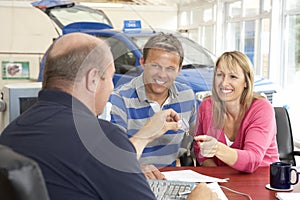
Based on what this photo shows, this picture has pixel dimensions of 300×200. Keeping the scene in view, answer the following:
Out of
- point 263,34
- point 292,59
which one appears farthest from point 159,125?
point 263,34

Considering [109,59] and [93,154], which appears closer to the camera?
[93,154]

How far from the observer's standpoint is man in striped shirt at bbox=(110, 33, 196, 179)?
1.57m

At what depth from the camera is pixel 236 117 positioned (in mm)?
1979

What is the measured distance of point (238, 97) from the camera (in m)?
1.97

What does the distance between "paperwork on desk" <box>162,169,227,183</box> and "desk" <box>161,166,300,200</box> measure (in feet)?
0.15

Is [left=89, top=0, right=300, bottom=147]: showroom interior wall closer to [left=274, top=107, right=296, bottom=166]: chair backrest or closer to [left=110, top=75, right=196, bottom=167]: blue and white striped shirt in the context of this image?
[left=274, top=107, right=296, bottom=166]: chair backrest

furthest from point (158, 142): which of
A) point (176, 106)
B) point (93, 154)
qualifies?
point (93, 154)

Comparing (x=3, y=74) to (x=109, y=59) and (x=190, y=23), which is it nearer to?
(x=190, y=23)

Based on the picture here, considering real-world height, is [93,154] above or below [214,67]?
below

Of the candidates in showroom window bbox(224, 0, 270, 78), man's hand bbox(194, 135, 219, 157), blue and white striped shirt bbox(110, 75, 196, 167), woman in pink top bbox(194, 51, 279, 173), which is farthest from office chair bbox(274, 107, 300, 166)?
showroom window bbox(224, 0, 270, 78)

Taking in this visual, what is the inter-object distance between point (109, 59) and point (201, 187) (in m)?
0.46

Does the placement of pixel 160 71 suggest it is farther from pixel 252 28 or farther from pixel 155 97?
pixel 252 28

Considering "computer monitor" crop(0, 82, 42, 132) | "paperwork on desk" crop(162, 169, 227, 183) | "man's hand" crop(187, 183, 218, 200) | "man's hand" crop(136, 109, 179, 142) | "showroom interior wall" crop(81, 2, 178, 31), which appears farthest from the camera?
"showroom interior wall" crop(81, 2, 178, 31)

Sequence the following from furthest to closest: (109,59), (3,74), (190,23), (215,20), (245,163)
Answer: (3,74), (190,23), (215,20), (245,163), (109,59)
